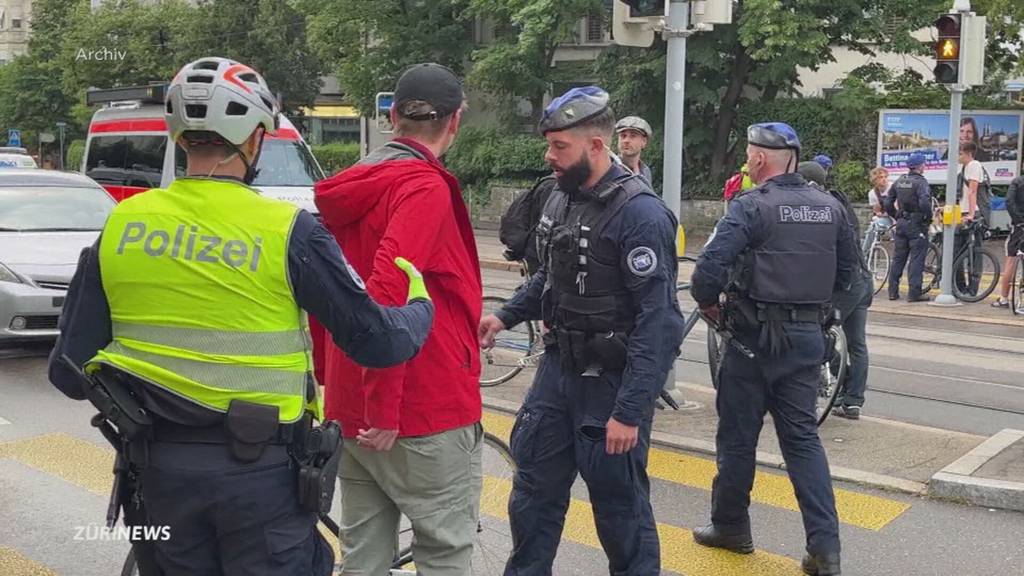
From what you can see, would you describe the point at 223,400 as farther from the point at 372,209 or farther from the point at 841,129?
the point at 841,129

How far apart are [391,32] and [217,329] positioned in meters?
26.9

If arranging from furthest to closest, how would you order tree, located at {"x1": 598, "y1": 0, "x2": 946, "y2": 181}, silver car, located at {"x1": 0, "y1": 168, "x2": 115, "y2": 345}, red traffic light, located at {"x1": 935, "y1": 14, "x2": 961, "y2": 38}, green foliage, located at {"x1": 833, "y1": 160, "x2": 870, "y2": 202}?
1. green foliage, located at {"x1": 833, "y1": 160, "x2": 870, "y2": 202}
2. tree, located at {"x1": 598, "y1": 0, "x2": 946, "y2": 181}
3. red traffic light, located at {"x1": 935, "y1": 14, "x2": 961, "y2": 38}
4. silver car, located at {"x1": 0, "y1": 168, "x2": 115, "y2": 345}

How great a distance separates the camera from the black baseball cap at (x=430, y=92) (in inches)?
130

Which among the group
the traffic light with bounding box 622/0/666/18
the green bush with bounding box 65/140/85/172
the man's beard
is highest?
the traffic light with bounding box 622/0/666/18

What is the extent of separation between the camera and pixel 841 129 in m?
22.6

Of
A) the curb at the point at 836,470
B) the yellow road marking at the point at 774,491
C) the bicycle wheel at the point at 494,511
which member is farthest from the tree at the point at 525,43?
the bicycle wheel at the point at 494,511

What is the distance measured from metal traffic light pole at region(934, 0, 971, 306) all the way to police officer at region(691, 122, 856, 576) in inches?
378

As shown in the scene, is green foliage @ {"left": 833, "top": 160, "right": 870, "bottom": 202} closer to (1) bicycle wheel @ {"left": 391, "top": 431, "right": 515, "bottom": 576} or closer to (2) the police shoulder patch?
(1) bicycle wheel @ {"left": 391, "top": 431, "right": 515, "bottom": 576}

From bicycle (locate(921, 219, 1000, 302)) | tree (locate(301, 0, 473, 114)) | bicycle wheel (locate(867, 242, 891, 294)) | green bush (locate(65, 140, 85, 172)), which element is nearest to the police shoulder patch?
bicycle (locate(921, 219, 1000, 302))

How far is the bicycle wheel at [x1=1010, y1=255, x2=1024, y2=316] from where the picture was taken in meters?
13.2

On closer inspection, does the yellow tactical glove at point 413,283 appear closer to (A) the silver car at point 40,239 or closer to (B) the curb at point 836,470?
(B) the curb at point 836,470

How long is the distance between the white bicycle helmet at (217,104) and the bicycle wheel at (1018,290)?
12351 millimetres

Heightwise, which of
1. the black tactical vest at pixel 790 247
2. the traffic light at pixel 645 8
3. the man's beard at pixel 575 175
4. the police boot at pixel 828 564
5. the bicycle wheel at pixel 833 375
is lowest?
the police boot at pixel 828 564

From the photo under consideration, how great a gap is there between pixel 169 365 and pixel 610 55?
23.2 m
